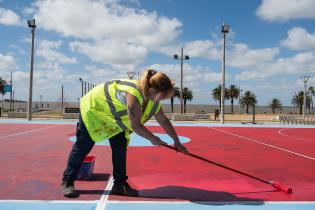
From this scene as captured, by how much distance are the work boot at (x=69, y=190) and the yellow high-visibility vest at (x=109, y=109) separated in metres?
0.75

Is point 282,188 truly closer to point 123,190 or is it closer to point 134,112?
point 123,190

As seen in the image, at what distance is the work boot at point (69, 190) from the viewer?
17.1 ft

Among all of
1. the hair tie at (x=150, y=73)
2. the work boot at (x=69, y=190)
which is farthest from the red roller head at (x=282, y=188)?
the work boot at (x=69, y=190)

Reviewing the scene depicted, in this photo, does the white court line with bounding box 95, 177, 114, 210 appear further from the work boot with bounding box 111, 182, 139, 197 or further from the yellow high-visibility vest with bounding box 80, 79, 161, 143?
the yellow high-visibility vest with bounding box 80, 79, 161, 143

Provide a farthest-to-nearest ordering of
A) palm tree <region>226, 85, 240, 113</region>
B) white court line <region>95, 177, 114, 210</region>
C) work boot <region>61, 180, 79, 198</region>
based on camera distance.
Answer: palm tree <region>226, 85, 240, 113</region>
work boot <region>61, 180, 79, 198</region>
white court line <region>95, 177, 114, 210</region>

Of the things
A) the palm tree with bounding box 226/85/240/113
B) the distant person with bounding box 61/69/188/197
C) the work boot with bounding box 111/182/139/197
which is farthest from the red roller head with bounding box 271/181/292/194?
the palm tree with bounding box 226/85/240/113

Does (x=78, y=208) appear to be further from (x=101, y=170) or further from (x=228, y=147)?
(x=228, y=147)

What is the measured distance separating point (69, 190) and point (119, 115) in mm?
1298

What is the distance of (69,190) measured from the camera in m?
5.25

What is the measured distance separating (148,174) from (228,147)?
590 centimetres

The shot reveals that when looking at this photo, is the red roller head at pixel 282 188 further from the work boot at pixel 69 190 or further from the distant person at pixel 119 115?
the work boot at pixel 69 190

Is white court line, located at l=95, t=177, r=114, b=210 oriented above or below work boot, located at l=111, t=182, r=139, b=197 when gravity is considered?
below

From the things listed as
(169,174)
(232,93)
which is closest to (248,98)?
(232,93)

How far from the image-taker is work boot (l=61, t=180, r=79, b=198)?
520 centimetres
